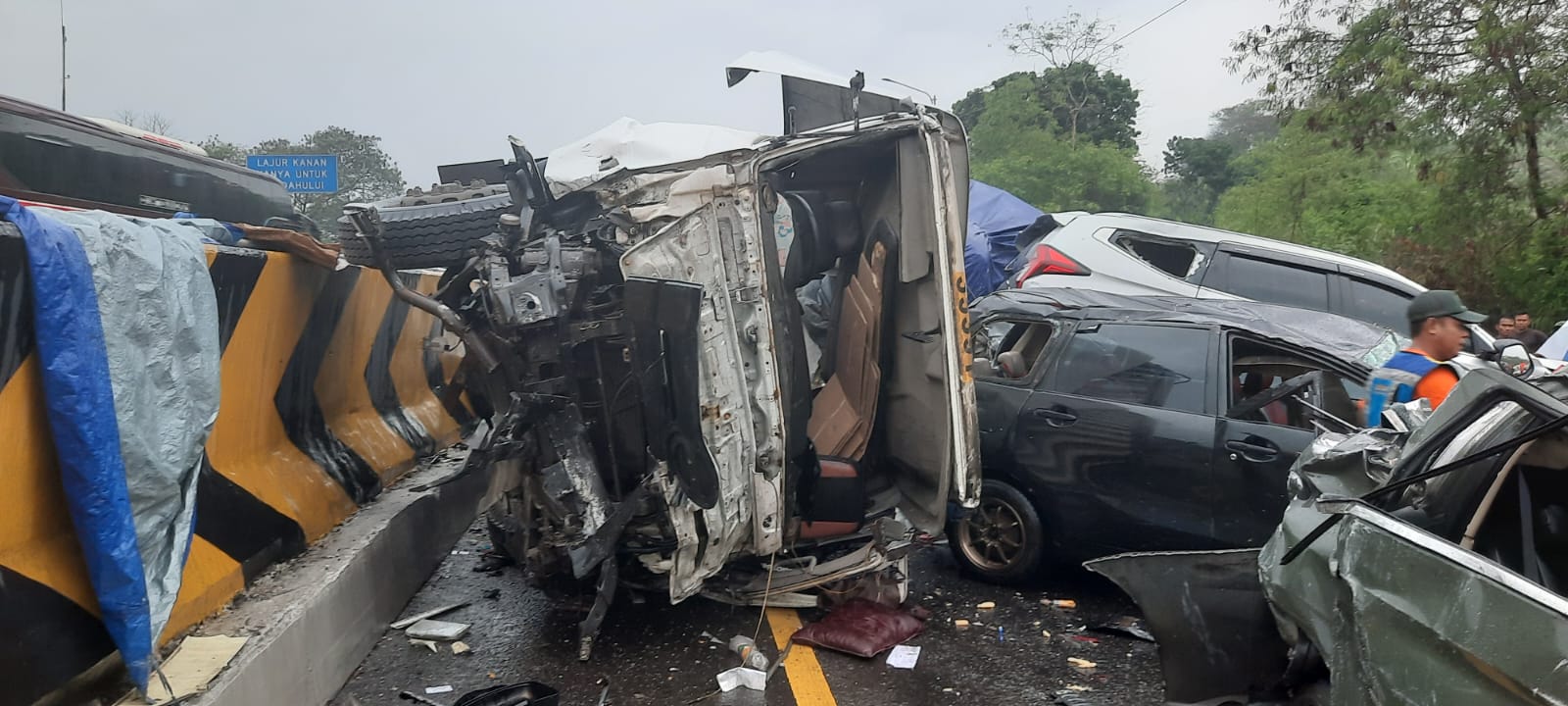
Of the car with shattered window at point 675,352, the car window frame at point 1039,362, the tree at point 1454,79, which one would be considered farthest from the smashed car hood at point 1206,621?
the tree at point 1454,79

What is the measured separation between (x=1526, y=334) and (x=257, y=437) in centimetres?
1070

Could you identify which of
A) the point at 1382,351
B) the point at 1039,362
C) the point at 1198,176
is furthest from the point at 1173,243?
the point at 1198,176

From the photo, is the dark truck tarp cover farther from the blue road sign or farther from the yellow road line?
the blue road sign

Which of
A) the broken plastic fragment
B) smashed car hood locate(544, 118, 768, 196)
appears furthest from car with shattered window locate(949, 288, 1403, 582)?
smashed car hood locate(544, 118, 768, 196)

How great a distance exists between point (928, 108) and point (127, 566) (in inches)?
136

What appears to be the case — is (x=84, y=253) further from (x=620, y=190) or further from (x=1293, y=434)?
(x=1293, y=434)

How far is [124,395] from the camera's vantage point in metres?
2.73

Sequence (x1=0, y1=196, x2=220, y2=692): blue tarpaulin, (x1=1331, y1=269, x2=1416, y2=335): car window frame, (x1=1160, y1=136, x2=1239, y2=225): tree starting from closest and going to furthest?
(x1=0, y1=196, x2=220, y2=692): blue tarpaulin
(x1=1331, y1=269, x2=1416, y2=335): car window frame
(x1=1160, y1=136, x2=1239, y2=225): tree

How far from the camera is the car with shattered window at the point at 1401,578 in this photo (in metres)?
2.14

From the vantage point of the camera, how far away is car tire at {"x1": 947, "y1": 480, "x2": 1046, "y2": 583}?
192 inches

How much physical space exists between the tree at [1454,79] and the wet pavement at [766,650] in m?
8.77

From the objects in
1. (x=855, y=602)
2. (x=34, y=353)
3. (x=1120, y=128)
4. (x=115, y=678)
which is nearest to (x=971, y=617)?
(x=855, y=602)

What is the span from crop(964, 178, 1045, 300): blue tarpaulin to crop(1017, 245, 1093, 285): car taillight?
130cm

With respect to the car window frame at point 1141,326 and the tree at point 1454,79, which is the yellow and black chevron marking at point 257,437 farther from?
the tree at point 1454,79
